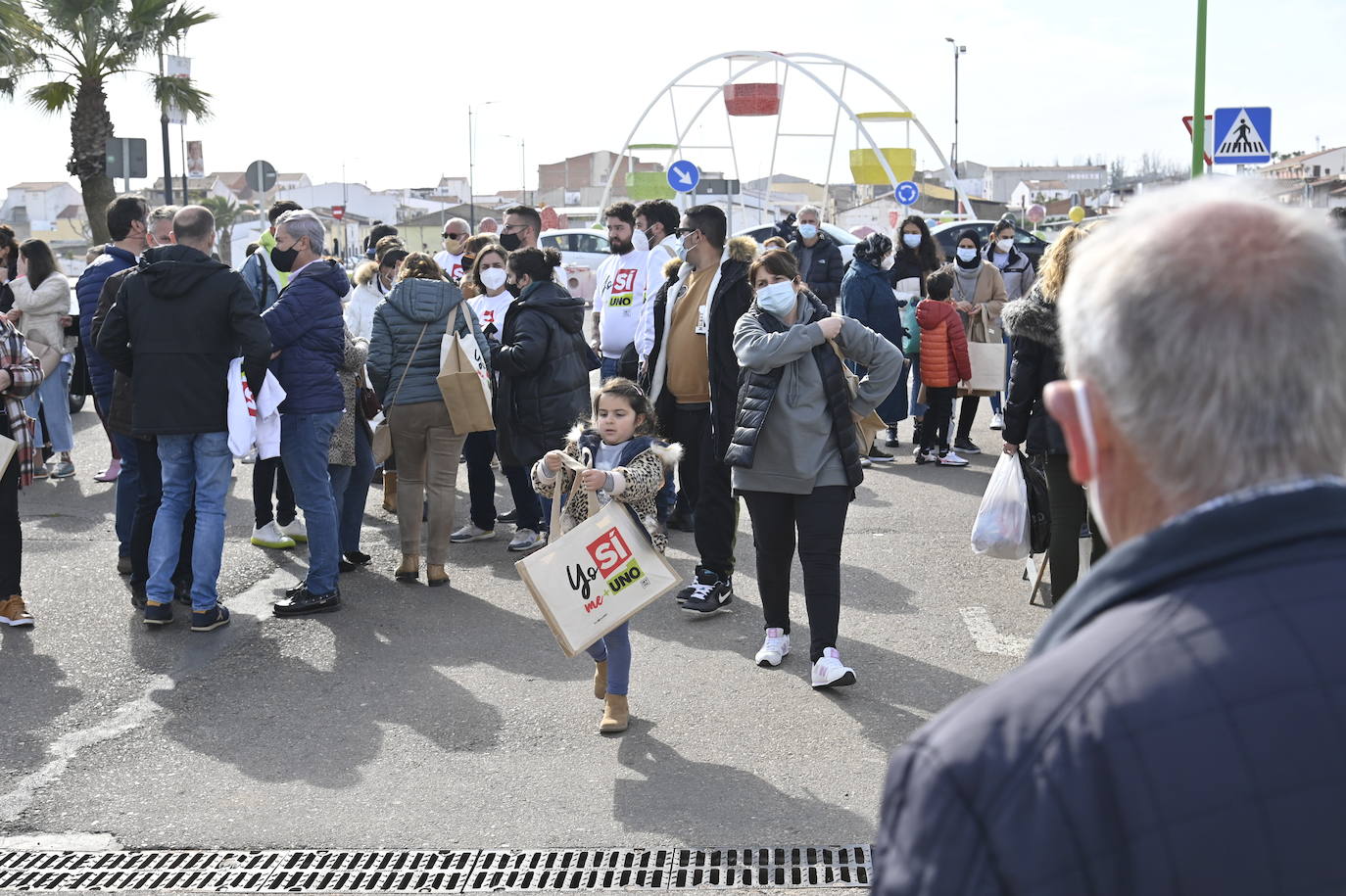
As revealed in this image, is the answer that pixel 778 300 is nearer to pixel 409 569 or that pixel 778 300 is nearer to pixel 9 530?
pixel 409 569

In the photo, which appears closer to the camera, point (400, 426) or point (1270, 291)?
point (1270, 291)

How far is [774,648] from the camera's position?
6289mm

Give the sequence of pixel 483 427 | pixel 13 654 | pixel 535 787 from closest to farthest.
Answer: pixel 535 787 → pixel 13 654 → pixel 483 427

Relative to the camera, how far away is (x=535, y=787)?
4914 millimetres

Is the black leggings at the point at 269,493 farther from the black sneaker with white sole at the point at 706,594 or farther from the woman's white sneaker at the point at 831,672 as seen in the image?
the woman's white sneaker at the point at 831,672

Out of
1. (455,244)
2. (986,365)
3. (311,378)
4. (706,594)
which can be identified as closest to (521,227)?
(455,244)

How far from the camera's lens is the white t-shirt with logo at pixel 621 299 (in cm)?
939

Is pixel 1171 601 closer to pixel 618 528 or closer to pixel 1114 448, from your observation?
pixel 1114 448

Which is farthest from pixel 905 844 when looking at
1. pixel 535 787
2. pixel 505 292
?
pixel 505 292

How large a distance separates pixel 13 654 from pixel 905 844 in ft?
20.7

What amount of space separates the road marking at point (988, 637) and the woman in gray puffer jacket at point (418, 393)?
2910 mm

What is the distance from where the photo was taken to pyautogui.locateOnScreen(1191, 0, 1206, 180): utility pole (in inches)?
775

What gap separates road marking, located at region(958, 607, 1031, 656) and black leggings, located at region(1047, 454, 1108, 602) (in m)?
0.30

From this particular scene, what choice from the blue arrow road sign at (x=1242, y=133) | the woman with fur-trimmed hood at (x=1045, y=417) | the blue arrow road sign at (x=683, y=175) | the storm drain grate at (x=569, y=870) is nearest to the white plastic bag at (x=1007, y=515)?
the woman with fur-trimmed hood at (x=1045, y=417)
